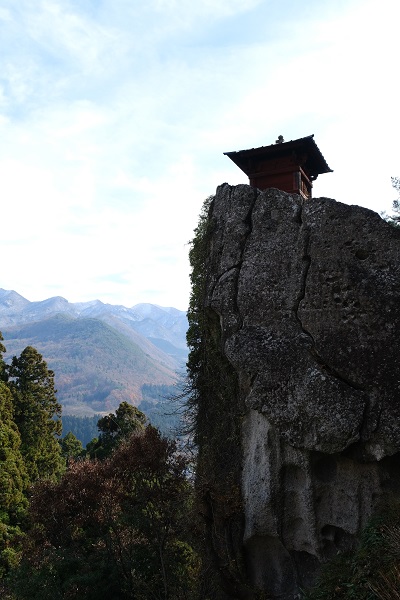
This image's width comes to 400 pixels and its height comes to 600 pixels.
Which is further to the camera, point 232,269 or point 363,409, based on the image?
point 232,269

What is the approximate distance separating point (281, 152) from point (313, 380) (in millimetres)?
12004

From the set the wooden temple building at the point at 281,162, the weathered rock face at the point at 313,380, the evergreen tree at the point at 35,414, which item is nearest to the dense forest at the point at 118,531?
the weathered rock face at the point at 313,380

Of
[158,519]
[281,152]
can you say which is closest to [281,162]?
[281,152]

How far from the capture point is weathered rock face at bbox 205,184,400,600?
1127 centimetres

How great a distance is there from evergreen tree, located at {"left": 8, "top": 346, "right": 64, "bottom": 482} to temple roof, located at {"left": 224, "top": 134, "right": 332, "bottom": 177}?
17278 millimetres

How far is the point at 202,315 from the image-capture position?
54.1 ft

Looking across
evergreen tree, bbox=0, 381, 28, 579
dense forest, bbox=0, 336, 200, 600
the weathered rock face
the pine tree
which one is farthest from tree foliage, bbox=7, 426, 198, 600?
the pine tree

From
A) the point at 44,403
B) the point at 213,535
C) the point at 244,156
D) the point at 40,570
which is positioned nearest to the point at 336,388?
the point at 213,535

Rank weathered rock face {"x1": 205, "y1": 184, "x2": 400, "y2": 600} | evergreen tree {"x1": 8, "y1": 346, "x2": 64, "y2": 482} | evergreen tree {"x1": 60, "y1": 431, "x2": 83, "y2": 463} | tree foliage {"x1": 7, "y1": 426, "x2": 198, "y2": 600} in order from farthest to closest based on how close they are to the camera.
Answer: evergreen tree {"x1": 60, "y1": 431, "x2": 83, "y2": 463}, evergreen tree {"x1": 8, "y1": 346, "x2": 64, "y2": 482}, tree foliage {"x1": 7, "y1": 426, "x2": 198, "y2": 600}, weathered rock face {"x1": 205, "y1": 184, "x2": 400, "y2": 600}

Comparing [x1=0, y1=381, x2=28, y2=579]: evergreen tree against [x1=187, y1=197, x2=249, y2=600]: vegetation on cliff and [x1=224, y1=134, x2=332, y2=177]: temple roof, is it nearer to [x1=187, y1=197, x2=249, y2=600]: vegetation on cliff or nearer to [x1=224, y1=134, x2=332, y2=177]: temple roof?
[x1=187, y1=197, x2=249, y2=600]: vegetation on cliff

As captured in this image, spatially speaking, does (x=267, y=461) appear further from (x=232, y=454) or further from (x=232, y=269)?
(x=232, y=269)

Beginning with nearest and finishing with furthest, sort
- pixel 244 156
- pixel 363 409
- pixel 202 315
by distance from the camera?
pixel 363 409 → pixel 202 315 → pixel 244 156

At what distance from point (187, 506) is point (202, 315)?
5966 mm

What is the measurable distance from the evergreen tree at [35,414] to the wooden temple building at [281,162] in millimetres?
17417
